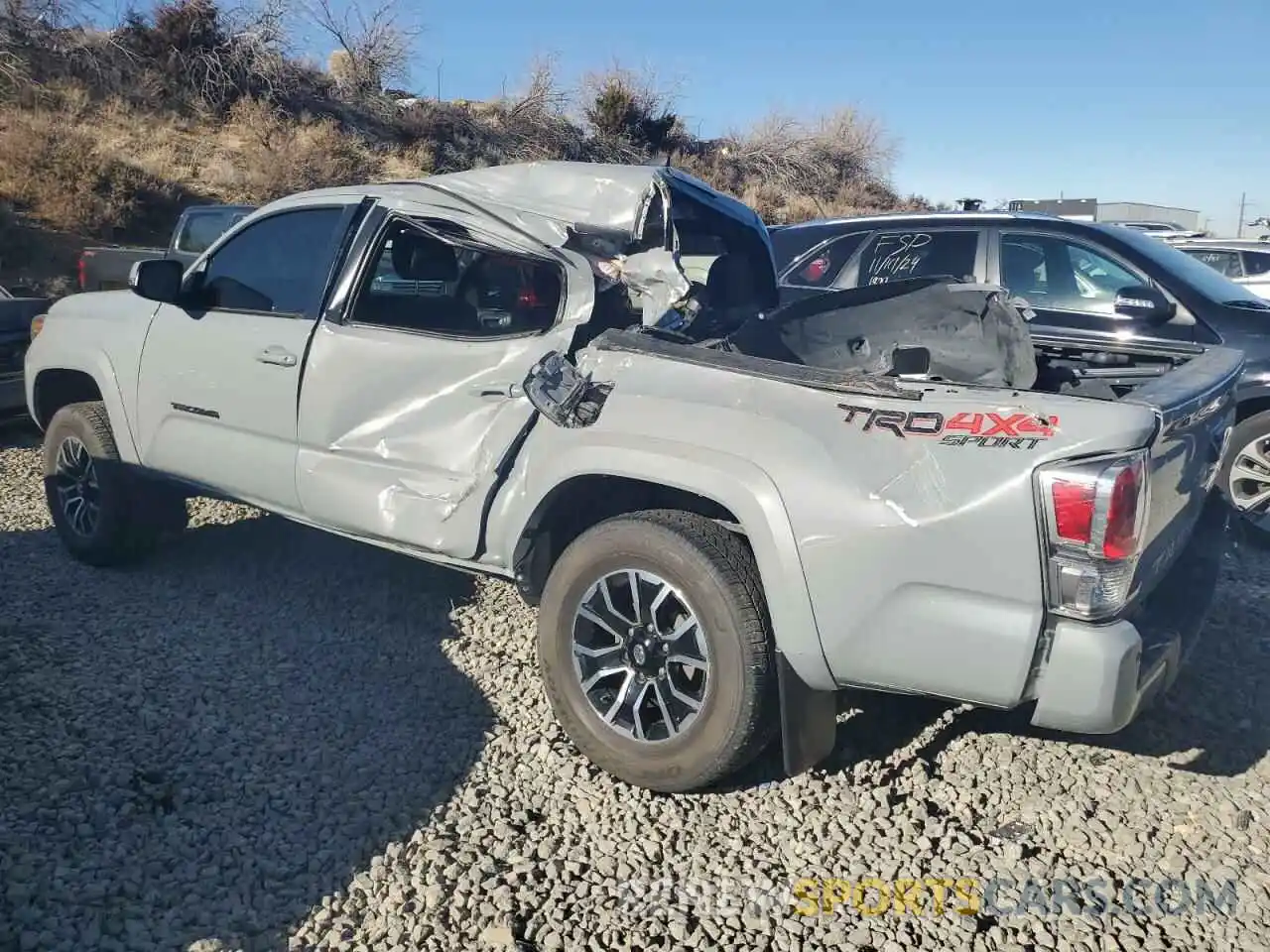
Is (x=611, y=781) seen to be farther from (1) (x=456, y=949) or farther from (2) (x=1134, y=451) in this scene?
(2) (x=1134, y=451)

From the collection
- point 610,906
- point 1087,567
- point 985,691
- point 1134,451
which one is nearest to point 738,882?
point 610,906

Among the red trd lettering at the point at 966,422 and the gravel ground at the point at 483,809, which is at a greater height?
the red trd lettering at the point at 966,422

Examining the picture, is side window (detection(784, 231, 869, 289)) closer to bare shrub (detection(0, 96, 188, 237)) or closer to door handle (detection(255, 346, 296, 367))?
door handle (detection(255, 346, 296, 367))

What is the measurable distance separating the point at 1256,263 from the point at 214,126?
20493 mm

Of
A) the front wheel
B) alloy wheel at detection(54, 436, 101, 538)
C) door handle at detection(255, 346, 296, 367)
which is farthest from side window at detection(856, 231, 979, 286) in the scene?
alloy wheel at detection(54, 436, 101, 538)

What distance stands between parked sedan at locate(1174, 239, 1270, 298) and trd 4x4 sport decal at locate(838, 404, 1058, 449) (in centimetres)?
1139

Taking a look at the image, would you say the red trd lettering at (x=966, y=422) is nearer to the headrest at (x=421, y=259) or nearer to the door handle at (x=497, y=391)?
the door handle at (x=497, y=391)

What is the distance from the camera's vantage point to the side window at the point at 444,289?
407 cm

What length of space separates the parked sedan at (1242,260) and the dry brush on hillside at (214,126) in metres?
15.9

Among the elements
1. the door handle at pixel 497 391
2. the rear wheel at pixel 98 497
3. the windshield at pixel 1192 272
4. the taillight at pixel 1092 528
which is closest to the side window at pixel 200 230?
the rear wheel at pixel 98 497

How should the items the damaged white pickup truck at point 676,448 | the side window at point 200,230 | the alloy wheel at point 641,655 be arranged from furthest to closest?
the side window at point 200,230 → the alloy wheel at point 641,655 → the damaged white pickup truck at point 676,448

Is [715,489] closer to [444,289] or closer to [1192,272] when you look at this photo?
[444,289]

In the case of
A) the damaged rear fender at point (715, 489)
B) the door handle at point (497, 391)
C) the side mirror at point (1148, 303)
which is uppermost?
the side mirror at point (1148, 303)

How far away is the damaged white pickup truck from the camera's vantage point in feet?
8.99
